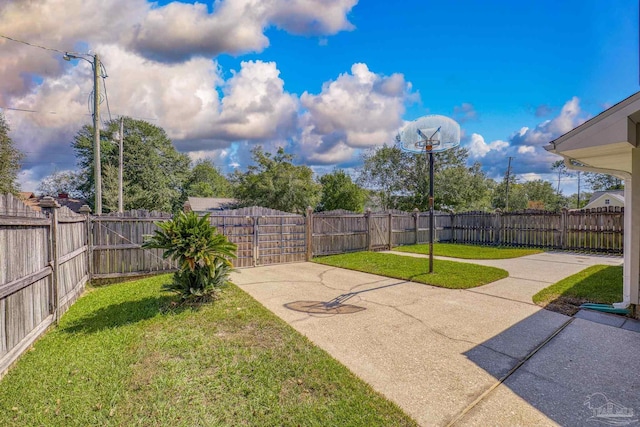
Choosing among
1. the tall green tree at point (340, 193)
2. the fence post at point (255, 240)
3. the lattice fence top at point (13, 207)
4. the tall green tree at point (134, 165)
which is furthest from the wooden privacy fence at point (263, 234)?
the tall green tree at point (134, 165)

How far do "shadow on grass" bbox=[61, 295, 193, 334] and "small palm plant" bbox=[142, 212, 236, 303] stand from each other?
1.00 feet

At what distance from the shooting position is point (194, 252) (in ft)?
15.8

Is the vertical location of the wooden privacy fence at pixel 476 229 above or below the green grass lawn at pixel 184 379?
above

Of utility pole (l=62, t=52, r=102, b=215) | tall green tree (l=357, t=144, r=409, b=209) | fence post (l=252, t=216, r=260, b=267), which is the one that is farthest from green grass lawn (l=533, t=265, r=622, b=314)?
tall green tree (l=357, t=144, r=409, b=209)

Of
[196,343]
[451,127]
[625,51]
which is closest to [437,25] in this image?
[451,127]

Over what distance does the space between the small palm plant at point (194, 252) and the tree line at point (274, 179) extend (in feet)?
52.4

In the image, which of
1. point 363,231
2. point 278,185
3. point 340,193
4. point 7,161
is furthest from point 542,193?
point 7,161

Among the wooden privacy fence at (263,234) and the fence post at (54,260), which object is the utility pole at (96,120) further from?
the fence post at (54,260)

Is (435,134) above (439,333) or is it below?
above

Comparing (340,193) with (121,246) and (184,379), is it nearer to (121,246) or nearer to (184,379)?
(121,246)

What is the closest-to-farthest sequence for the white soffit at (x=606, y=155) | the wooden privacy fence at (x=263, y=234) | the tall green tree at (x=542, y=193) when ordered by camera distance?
the white soffit at (x=606, y=155) < the wooden privacy fence at (x=263, y=234) < the tall green tree at (x=542, y=193)

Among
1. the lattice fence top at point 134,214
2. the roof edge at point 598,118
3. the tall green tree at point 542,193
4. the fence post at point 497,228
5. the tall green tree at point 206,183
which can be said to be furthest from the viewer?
the tall green tree at point 542,193

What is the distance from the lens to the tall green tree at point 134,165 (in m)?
25.8

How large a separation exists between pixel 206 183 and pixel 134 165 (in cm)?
1508
